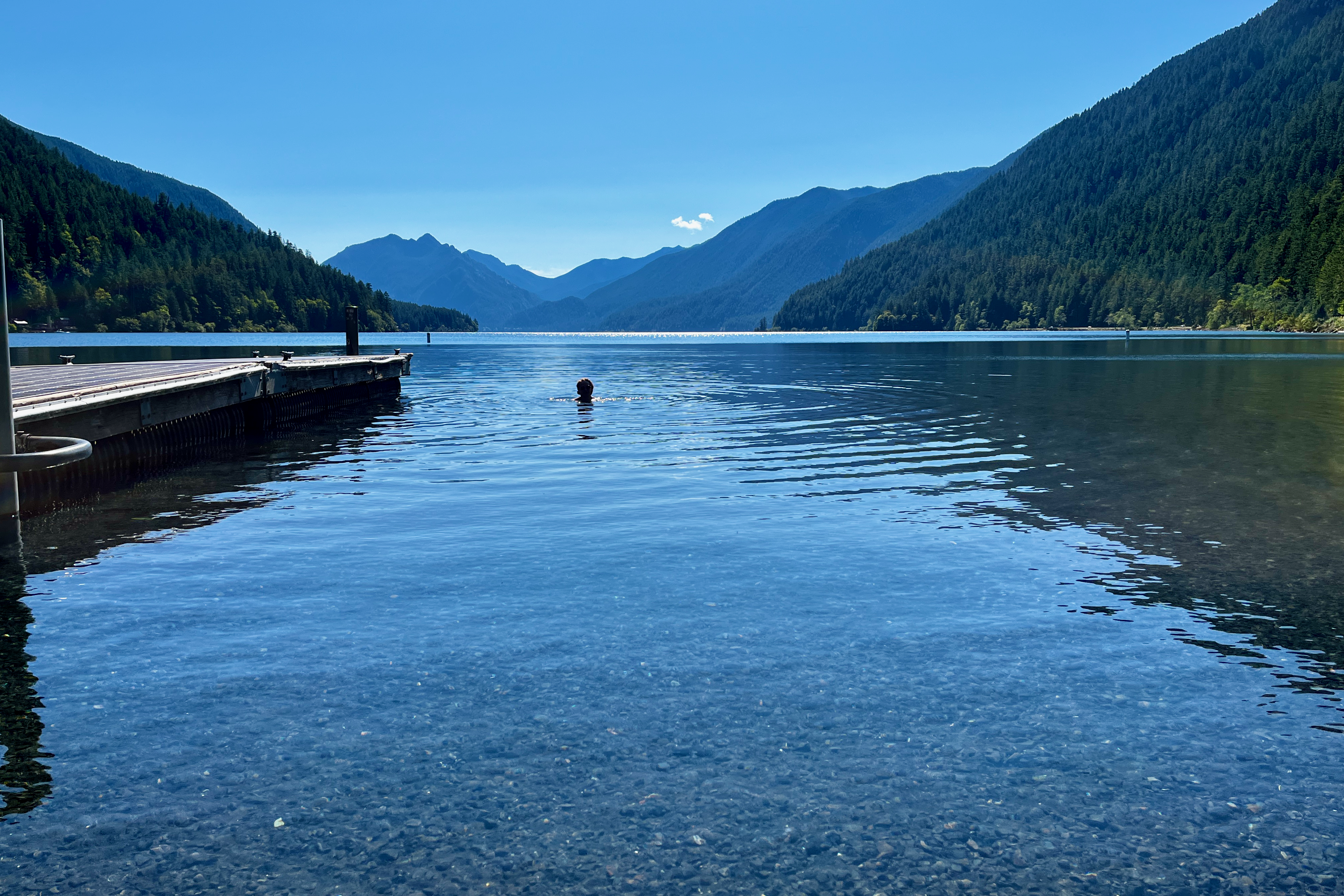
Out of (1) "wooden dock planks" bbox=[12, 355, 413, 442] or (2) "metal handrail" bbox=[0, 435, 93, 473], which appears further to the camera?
(1) "wooden dock planks" bbox=[12, 355, 413, 442]

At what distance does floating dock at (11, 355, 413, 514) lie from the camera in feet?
62.5

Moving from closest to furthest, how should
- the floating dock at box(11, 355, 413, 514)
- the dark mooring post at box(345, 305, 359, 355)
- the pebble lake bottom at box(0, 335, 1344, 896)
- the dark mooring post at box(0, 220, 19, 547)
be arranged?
the pebble lake bottom at box(0, 335, 1344, 896)
the dark mooring post at box(0, 220, 19, 547)
the floating dock at box(11, 355, 413, 514)
the dark mooring post at box(345, 305, 359, 355)

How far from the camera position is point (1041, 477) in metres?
20.7

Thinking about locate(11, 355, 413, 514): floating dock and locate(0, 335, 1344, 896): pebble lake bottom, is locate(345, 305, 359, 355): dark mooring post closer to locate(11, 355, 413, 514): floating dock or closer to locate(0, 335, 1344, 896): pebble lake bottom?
locate(11, 355, 413, 514): floating dock

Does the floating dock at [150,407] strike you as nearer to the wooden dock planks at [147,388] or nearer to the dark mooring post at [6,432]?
the wooden dock planks at [147,388]

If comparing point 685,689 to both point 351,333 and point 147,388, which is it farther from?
point 351,333

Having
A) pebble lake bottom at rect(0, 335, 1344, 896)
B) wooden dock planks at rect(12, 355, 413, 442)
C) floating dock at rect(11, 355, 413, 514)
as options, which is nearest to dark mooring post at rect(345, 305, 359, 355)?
wooden dock planks at rect(12, 355, 413, 442)

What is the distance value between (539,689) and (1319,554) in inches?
425

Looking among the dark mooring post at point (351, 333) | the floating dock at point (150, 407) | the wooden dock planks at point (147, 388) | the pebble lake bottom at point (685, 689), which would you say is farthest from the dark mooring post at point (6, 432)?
the dark mooring post at point (351, 333)

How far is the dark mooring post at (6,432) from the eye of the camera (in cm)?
1238

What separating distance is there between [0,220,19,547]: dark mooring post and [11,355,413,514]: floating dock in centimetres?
202

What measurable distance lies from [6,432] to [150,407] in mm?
11025

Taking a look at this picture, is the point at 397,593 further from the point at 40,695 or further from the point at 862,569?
the point at 862,569

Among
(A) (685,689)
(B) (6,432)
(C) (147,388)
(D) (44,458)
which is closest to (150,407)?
(C) (147,388)
